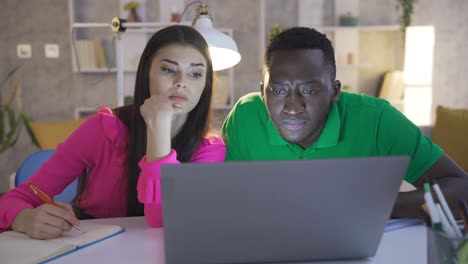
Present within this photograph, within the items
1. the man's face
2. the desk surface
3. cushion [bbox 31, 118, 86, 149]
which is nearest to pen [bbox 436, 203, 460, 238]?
the desk surface

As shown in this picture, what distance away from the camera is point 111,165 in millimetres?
1342

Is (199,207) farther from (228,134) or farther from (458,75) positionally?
(458,75)

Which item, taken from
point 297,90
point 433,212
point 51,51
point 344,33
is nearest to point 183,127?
point 297,90

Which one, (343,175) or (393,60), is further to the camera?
(393,60)

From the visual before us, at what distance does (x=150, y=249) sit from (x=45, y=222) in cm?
23

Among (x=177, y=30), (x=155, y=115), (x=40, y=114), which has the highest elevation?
(x=177, y=30)

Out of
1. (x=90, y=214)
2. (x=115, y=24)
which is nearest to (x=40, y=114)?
(x=115, y=24)

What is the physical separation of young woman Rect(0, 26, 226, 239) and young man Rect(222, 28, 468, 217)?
5.9 inches

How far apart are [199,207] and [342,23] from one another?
3.74 meters

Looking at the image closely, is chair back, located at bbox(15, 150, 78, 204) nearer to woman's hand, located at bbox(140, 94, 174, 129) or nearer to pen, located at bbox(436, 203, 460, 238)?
woman's hand, located at bbox(140, 94, 174, 129)

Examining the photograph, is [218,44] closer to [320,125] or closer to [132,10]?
[320,125]

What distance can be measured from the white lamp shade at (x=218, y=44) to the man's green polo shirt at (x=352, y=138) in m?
0.25

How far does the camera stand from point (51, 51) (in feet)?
13.6

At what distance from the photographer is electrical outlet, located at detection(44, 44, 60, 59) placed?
4148 millimetres
